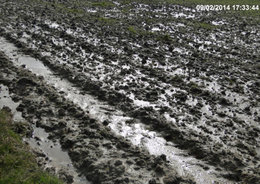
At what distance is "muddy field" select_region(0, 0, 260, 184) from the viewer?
841cm

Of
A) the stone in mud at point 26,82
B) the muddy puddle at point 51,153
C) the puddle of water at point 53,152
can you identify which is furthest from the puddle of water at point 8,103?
the puddle of water at point 53,152

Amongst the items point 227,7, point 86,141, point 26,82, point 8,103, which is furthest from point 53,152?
point 227,7

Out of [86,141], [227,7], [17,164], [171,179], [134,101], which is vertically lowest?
[171,179]

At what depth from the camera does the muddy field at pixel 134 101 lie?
8414 mm

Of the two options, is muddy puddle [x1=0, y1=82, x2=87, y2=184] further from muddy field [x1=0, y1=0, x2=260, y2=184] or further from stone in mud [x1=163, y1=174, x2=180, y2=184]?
stone in mud [x1=163, y1=174, x2=180, y2=184]

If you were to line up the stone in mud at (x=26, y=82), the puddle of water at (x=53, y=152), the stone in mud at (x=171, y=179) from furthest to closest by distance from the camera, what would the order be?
the stone in mud at (x=26, y=82) → the puddle of water at (x=53, y=152) → the stone in mud at (x=171, y=179)

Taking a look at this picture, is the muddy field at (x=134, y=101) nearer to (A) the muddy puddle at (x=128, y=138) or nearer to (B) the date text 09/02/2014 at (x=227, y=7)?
(A) the muddy puddle at (x=128, y=138)

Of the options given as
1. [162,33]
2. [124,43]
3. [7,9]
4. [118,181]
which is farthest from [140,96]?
[7,9]

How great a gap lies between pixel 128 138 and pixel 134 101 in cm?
251

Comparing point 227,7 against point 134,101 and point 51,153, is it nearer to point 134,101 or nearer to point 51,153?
point 134,101

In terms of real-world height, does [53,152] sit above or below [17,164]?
below

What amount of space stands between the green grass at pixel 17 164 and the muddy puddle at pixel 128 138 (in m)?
0.74

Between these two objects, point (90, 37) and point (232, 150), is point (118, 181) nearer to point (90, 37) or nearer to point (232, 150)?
point (232, 150)

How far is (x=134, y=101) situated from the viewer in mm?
11867
